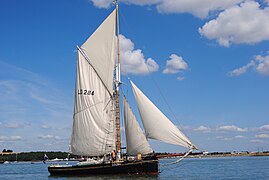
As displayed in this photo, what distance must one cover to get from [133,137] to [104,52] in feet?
41.5

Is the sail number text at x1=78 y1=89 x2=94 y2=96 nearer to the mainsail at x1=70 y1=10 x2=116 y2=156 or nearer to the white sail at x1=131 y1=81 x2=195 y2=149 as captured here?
the mainsail at x1=70 y1=10 x2=116 y2=156

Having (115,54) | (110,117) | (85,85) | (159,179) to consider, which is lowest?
(159,179)

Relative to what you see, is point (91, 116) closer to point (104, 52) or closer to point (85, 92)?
point (85, 92)

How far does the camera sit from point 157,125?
47688 millimetres

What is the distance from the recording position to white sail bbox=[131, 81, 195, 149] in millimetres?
46625

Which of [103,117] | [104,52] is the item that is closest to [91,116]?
[103,117]

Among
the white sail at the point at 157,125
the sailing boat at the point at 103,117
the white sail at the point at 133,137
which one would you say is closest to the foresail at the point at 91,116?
the sailing boat at the point at 103,117

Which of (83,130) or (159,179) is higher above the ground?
(83,130)

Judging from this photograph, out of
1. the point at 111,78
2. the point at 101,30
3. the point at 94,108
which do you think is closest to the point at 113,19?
the point at 101,30

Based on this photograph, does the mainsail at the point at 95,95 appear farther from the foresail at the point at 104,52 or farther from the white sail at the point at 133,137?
the white sail at the point at 133,137

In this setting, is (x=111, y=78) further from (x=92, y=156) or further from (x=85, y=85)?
(x=92, y=156)

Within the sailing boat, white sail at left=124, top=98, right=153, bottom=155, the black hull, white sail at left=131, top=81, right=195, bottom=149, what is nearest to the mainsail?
the sailing boat

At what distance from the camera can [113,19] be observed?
56.1 m

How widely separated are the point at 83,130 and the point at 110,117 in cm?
387
